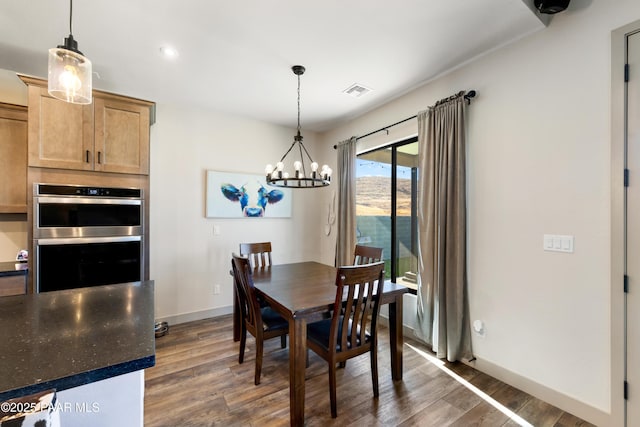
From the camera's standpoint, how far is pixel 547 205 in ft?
6.74

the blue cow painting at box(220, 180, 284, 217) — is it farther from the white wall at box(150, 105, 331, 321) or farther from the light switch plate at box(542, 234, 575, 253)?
the light switch plate at box(542, 234, 575, 253)

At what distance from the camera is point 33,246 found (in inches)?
88.4

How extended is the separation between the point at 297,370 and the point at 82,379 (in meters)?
1.29

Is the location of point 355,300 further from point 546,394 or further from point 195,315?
point 195,315

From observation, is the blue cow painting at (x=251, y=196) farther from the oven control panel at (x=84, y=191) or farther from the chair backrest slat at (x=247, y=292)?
the chair backrest slat at (x=247, y=292)

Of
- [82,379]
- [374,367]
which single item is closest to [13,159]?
[82,379]

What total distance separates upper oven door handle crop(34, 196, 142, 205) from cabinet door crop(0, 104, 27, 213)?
0.32m

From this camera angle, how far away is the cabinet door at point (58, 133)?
2.31 metres

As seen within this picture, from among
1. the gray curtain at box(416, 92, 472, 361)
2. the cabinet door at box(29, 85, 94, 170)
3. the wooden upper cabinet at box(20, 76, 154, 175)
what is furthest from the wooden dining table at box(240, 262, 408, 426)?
the cabinet door at box(29, 85, 94, 170)

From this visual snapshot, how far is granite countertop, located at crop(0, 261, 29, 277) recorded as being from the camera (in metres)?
2.19

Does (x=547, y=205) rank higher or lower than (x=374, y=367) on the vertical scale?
higher

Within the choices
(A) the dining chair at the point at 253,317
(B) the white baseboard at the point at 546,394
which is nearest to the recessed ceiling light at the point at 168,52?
(A) the dining chair at the point at 253,317

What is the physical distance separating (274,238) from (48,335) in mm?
3262

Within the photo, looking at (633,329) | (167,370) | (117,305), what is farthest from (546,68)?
(167,370)
